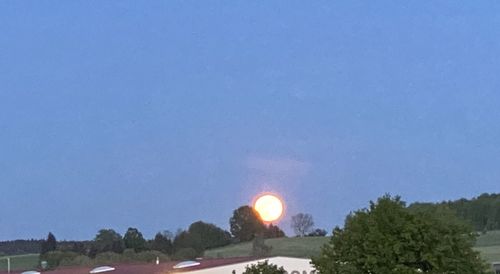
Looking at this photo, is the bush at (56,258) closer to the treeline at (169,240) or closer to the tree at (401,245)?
the treeline at (169,240)

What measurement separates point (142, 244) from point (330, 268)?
80.7 meters

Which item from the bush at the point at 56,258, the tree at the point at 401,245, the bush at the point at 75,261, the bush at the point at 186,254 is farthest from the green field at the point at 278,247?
the tree at the point at 401,245

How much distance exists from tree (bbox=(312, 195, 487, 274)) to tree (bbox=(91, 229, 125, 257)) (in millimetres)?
75672

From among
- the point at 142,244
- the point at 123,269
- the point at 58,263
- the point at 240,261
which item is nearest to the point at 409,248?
the point at 240,261

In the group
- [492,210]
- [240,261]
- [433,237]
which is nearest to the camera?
[433,237]

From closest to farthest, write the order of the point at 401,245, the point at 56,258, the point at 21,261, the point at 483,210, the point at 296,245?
the point at 401,245
the point at 56,258
the point at 296,245
the point at 21,261
the point at 483,210

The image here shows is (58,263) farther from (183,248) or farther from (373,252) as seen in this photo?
(373,252)

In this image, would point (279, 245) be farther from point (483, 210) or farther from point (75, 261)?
point (483, 210)

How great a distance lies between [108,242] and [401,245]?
8410cm

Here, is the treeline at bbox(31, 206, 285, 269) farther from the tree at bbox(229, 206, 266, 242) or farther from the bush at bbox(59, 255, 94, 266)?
the bush at bbox(59, 255, 94, 266)

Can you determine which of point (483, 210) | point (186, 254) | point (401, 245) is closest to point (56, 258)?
point (186, 254)

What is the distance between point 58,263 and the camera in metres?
91.9

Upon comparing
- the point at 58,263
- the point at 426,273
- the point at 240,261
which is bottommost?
the point at 426,273

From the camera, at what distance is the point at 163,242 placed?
110 m
